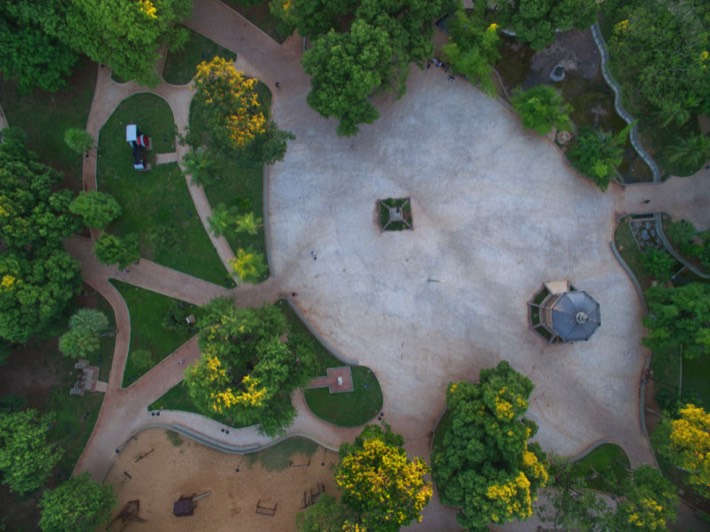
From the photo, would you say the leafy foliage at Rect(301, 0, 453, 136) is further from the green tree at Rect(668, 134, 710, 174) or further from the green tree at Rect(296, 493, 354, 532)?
the green tree at Rect(296, 493, 354, 532)

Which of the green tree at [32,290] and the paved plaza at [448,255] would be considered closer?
the green tree at [32,290]

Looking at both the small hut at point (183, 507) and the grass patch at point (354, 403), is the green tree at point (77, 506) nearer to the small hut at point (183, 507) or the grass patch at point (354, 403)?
the small hut at point (183, 507)

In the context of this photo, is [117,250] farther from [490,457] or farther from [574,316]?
[574,316]

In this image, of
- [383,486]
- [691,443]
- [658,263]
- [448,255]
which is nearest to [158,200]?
[448,255]

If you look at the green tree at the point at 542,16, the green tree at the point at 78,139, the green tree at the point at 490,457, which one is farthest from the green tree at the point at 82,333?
the green tree at the point at 542,16

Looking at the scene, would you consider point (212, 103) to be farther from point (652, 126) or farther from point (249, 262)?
point (652, 126)

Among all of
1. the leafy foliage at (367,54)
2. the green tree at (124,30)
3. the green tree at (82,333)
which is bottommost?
the green tree at (82,333)

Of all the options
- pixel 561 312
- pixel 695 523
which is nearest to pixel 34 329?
pixel 561 312
